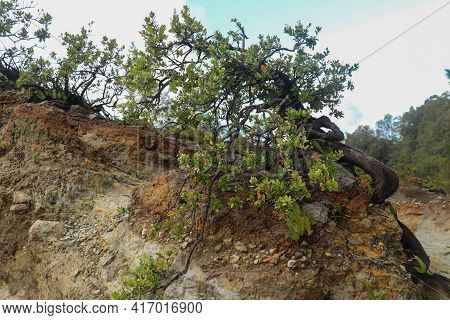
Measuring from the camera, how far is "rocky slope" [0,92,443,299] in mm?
7250

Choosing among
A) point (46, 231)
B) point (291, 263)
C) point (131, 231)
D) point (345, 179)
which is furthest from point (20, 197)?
point (345, 179)

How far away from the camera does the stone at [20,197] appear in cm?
1112

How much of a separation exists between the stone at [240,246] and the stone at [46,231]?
510cm

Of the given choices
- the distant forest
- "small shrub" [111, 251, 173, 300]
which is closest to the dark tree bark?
"small shrub" [111, 251, 173, 300]

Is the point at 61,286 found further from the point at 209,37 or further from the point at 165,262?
the point at 209,37

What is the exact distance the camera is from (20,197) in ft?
36.7

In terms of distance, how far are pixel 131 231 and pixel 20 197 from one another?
4.04m

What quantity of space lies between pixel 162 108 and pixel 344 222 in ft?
16.3

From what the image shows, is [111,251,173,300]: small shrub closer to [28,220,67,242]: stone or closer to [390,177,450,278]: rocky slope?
[28,220,67,242]: stone

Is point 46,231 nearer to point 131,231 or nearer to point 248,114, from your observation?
point 131,231

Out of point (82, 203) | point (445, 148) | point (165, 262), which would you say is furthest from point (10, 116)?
point (445, 148)

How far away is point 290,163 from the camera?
7148 millimetres

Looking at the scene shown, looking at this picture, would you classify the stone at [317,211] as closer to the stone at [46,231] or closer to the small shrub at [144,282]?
the small shrub at [144,282]

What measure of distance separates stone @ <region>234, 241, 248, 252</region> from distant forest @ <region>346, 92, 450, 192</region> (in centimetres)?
4917
